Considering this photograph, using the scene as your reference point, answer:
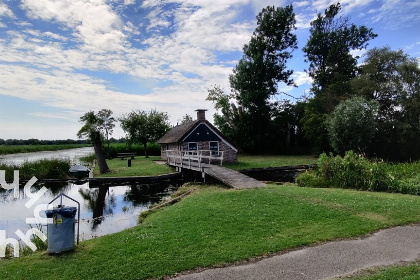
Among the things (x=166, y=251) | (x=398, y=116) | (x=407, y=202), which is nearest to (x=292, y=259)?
(x=166, y=251)

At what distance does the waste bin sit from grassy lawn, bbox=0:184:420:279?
0.24m

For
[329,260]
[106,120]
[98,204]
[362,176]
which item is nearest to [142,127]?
[106,120]

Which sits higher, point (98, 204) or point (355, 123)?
point (355, 123)

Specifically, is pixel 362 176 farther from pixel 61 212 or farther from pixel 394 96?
pixel 394 96

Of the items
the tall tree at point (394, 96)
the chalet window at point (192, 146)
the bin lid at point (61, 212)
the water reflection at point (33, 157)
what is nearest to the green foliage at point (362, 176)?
the bin lid at point (61, 212)

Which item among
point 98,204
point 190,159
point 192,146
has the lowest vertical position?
point 98,204

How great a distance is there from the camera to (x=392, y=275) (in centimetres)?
497

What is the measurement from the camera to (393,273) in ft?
16.6

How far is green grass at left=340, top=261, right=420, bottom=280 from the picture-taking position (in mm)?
4871

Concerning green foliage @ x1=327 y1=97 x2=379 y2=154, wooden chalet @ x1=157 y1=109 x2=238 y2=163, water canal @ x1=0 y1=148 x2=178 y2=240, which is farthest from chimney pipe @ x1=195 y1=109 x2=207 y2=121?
green foliage @ x1=327 y1=97 x2=379 y2=154

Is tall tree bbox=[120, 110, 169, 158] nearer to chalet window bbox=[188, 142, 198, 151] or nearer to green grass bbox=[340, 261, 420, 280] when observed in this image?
chalet window bbox=[188, 142, 198, 151]

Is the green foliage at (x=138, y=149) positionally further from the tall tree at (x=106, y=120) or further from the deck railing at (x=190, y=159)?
the deck railing at (x=190, y=159)

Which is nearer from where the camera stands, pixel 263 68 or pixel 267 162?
pixel 267 162

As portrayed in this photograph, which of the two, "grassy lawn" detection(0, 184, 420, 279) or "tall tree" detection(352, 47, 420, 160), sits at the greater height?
"tall tree" detection(352, 47, 420, 160)
